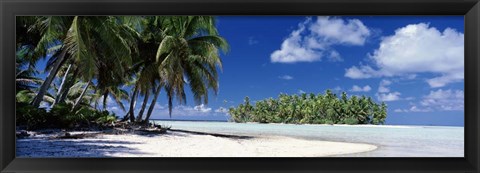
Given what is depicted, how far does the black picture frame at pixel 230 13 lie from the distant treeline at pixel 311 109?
346 cm

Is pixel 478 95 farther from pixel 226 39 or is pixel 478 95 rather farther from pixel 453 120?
pixel 226 39

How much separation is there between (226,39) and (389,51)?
1955 mm

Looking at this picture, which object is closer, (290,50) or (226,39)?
(290,50)

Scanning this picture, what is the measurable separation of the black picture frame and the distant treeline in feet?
11.4

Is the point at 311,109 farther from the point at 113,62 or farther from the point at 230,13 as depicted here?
the point at 230,13

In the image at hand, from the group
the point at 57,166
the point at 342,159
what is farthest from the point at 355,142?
the point at 57,166

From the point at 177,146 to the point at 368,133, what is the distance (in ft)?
8.59

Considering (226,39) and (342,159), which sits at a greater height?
(226,39)

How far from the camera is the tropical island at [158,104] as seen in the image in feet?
12.9

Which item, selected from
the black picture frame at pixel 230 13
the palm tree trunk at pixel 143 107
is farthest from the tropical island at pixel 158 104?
the black picture frame at pixel 230 13

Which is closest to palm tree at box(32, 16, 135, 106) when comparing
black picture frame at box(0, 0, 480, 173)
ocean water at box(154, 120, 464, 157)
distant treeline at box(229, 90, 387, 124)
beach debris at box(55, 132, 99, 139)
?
beach debris at box(55, 132, 99, 139)

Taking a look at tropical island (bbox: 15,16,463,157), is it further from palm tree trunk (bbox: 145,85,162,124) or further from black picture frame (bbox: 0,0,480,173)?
black picture frame (bbox: 0,0,480,173)

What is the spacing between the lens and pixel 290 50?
490 centimetres

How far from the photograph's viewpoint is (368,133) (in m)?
6.05
